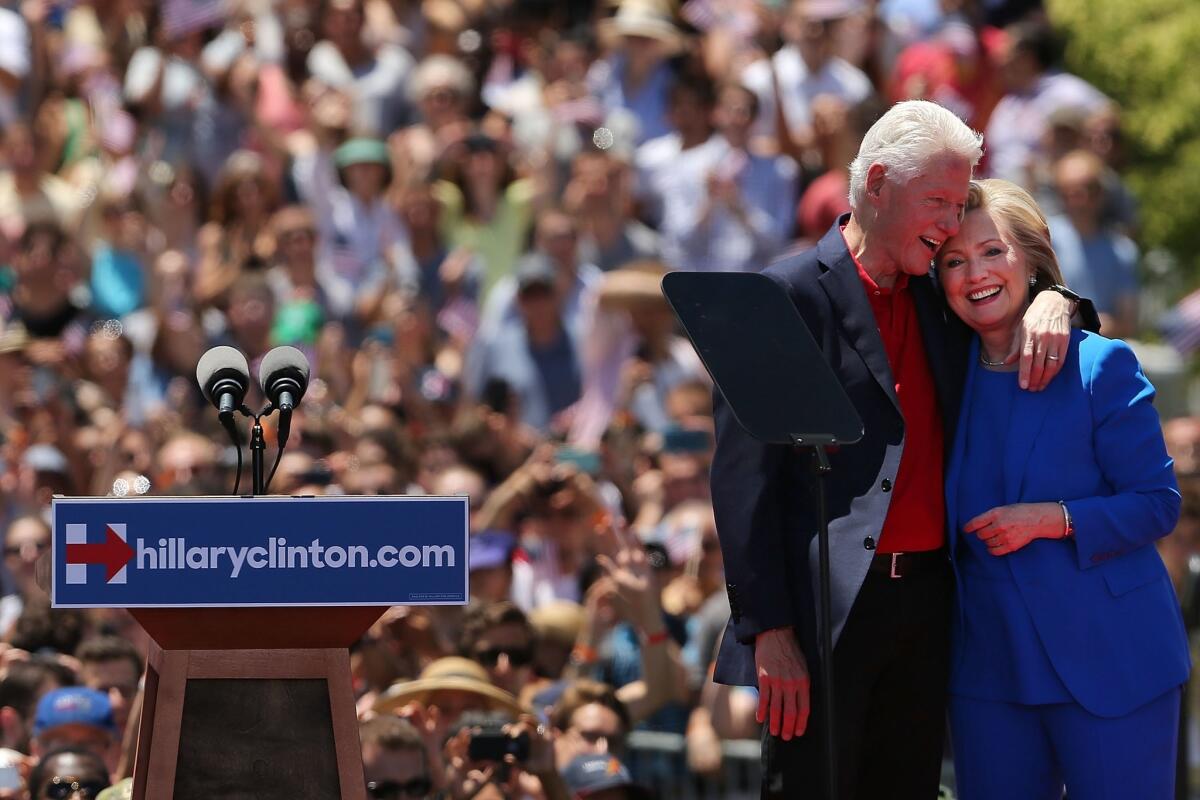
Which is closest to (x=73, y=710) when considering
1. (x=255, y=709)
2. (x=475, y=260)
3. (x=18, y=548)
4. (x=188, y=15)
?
(x=18, y=548)

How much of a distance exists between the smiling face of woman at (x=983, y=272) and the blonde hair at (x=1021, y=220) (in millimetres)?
16

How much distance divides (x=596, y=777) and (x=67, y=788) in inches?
62.0

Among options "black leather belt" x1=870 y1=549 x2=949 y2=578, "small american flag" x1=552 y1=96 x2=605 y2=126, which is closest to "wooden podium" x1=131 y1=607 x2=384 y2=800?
"black leather belt" x1=870 y1=549 x2=949 y2=578

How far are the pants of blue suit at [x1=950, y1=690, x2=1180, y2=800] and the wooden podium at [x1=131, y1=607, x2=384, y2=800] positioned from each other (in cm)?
146

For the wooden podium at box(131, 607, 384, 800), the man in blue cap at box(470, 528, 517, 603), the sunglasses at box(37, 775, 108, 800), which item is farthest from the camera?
the man in blue cap at box(470, 528, 517, 603)

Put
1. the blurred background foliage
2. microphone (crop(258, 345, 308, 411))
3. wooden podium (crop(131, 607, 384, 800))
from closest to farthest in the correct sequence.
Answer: wooden podium (crop(131, 607, 384, 800)) → microphone (crop(258, 345, 308, 411)) → the blurred background foliage

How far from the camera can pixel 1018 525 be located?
190 inches

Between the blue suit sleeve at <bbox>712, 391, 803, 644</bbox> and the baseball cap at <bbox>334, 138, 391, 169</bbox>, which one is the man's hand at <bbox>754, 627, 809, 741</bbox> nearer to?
the blue suit sleeve at <bbox>712, 391, 803, 644</bbox>

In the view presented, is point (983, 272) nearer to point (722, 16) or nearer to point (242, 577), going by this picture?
point (242, 577)

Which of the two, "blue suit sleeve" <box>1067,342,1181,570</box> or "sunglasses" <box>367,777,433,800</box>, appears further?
"sunglasses" <box>367,777,433,800</box>

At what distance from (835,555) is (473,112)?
27.1 feet

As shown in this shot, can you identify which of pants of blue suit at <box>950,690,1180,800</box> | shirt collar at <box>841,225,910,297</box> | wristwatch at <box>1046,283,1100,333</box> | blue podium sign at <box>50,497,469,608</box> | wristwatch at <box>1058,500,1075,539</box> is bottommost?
pants of blue suit at <box>950,690,1180,800</box>

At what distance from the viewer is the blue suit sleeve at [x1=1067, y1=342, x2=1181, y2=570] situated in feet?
15.8

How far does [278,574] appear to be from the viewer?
4.26 m
